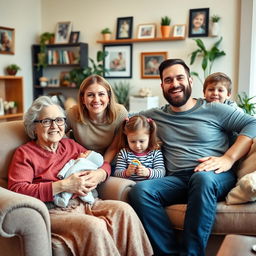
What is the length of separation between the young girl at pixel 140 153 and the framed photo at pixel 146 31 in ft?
9.95

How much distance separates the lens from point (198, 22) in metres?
4.73

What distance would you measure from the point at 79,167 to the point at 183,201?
0.65 m

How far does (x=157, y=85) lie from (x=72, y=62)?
1380 mm

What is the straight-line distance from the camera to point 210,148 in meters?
2.21

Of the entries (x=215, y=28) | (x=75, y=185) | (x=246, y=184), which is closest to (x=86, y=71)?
(x=215, y=28)

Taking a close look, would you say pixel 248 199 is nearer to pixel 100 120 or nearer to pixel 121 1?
pixel 100 120

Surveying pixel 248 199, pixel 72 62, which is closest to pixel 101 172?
pixel 248 199

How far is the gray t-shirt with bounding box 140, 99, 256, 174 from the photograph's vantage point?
86.3 inches

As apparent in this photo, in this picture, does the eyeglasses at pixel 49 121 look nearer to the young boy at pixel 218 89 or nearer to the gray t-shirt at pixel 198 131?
the gray t-shirt at pixel 198 131

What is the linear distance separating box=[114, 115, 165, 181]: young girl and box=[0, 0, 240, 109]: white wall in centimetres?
279

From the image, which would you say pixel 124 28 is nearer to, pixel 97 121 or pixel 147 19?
pixel 147 19

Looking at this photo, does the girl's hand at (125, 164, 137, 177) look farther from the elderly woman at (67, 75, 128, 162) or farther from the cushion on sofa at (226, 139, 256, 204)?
the cushion on sofa at (226, 139, 256, 204)

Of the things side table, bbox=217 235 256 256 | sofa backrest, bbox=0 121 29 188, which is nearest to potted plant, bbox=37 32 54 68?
sofa backrest, bbox=0 121 29 188

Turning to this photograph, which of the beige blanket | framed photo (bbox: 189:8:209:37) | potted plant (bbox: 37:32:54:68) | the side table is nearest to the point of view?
the side table
